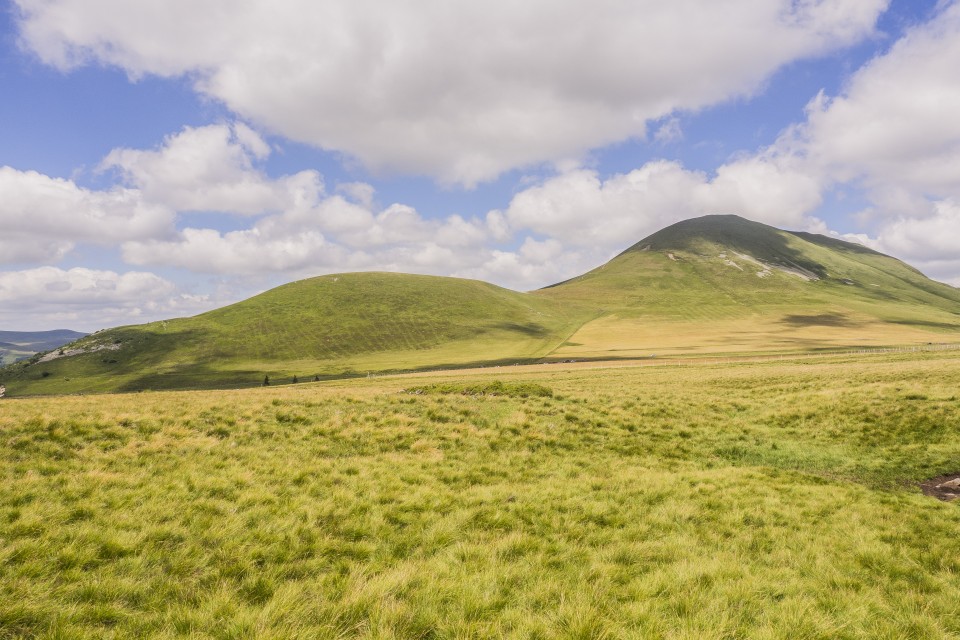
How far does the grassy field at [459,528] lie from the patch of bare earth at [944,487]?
471 mm

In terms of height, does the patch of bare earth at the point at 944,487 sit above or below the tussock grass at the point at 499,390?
below

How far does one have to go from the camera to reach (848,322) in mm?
173500

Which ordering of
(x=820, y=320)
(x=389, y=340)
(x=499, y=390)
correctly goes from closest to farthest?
(x=499, y=390) → (x=389, y=340) → (x=820, y=320)

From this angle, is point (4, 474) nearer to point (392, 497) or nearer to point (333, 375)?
point (392, 497)

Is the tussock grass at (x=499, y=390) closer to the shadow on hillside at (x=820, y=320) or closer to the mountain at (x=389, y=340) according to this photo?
the mountain at (x=389, y=340)

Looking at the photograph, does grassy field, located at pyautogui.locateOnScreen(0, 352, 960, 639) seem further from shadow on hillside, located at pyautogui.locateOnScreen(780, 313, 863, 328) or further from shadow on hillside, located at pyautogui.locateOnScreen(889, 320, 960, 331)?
shadow on hillside, located at pyautogui.locateOnScreen(889, 320, 960, 331)

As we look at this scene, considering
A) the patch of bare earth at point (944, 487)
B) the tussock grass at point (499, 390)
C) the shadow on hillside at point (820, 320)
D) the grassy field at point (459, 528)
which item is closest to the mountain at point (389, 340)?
the shadow on hillside at point (820, 320)

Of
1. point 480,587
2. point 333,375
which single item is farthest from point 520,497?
point 333,375

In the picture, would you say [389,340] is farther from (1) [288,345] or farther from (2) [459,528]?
(2) [459,528]

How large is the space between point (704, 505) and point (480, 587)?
7.62 m

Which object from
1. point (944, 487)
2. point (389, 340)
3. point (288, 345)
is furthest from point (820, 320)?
point (288, 345)

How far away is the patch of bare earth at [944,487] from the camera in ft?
40.9

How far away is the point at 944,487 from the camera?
13094mm

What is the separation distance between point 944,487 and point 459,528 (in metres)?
15.1
